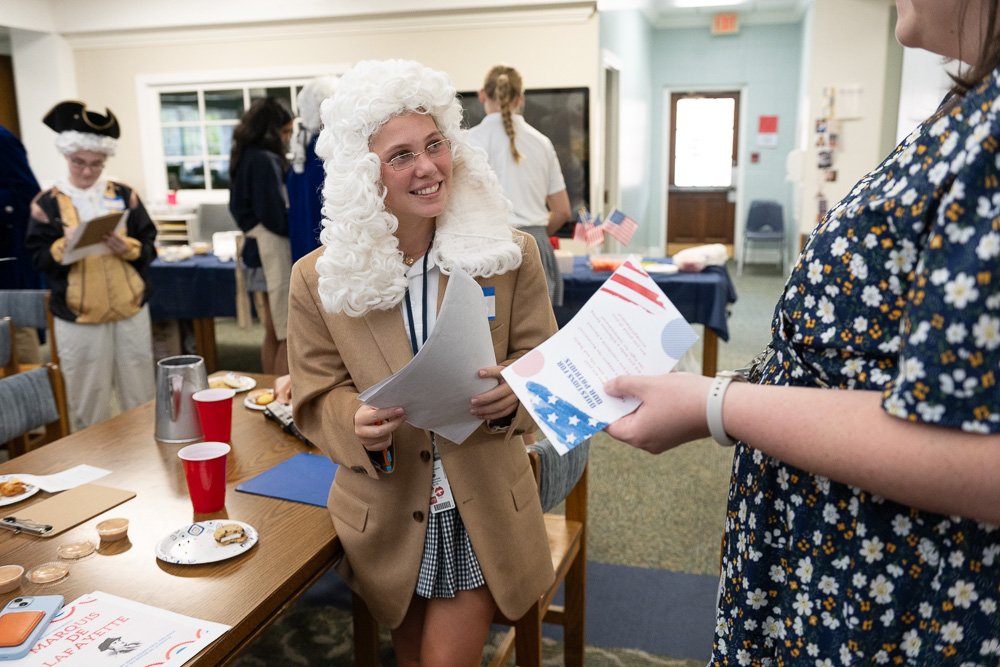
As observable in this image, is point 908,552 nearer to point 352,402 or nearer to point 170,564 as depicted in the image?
point 352,402

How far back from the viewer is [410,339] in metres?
1.54

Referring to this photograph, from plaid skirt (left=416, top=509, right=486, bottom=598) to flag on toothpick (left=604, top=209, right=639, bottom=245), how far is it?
327 cm

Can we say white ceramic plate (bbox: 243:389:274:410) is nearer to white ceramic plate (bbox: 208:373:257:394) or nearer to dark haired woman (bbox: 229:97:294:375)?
white ceramic plate (bbox: 208:373:257:394)

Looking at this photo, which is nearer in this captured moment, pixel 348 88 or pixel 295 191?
pixel 348 88

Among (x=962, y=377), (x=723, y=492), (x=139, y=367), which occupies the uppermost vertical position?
(x=962, y=377)

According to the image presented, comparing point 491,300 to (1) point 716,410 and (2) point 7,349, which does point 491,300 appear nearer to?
(1) point 716,410

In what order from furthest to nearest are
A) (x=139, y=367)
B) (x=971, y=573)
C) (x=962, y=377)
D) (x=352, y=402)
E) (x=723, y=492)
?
(x=139, y=367), (x=723, y=492), (x=352, y=402), (x=971, y=573), (x=962, y=377)

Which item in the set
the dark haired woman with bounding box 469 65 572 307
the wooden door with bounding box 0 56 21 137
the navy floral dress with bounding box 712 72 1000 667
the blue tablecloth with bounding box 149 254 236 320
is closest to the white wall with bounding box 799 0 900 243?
the dark haired woman with bounding box 469 65 572 307

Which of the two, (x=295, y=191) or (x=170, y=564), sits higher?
(x=295, y=191)

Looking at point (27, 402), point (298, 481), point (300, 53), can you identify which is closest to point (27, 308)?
point (27, 402)

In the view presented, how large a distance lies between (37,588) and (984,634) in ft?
4.26

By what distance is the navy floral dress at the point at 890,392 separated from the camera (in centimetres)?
65

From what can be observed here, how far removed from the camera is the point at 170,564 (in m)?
1.31

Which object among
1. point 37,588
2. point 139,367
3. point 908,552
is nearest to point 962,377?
point 908,552
